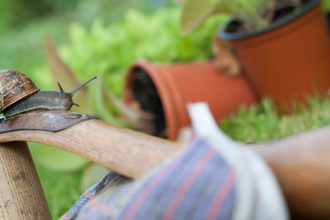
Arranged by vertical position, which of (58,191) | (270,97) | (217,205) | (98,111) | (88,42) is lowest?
(58,191)

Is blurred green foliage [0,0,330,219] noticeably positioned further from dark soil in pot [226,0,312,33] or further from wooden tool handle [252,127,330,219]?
wooden tool handle [252,127,330,219]

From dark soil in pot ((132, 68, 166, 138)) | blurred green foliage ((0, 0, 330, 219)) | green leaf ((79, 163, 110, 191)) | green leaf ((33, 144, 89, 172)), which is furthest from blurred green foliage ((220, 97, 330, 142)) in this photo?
green leaf ((33, 144, 89, 172))

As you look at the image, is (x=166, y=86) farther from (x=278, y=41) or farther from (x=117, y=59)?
(x=117, y=59)

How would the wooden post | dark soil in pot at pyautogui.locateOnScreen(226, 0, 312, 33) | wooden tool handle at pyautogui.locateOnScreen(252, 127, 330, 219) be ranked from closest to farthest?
1. wooden tool handle at pyautogui.locateOnScreen(252, 127, 330, 219)
2. the wooden post
3. dark soil in pot at pyautogui.locateOnScreen(226, 0, 312, 33)

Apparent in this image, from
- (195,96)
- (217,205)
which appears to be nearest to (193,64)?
(195,96)

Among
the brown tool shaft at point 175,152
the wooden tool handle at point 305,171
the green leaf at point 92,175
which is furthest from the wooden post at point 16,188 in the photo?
the green leaf at point 92,175

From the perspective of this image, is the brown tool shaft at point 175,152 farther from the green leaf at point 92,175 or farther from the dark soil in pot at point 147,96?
the dark soil in pot at point 147,96

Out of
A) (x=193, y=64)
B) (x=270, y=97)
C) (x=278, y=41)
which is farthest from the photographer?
(x=193, y=64)
